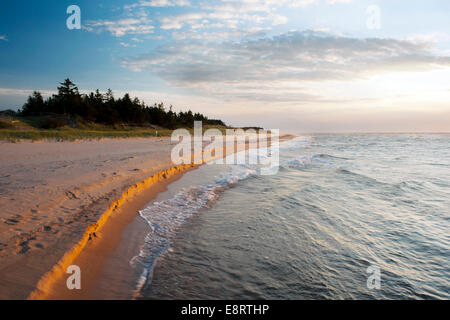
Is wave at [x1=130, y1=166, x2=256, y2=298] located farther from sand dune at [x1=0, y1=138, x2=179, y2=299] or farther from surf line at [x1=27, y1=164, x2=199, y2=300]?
sand dune at [x1=0, y1=138, x2=179, y2=299]

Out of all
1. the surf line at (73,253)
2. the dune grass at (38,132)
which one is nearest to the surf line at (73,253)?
the surf line at (73,253)

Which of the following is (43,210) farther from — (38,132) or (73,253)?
(38,132)

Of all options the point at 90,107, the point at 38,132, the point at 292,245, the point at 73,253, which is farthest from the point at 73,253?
the point at 90,107

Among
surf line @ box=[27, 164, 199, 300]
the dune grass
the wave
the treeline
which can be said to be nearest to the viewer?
surf line @ box=[27, 164, 199, 300]

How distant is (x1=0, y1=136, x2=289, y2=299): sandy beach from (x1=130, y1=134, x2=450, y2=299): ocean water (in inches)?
22.7

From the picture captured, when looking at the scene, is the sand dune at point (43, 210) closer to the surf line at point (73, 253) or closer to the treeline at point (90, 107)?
the surf line at point (73, 253)

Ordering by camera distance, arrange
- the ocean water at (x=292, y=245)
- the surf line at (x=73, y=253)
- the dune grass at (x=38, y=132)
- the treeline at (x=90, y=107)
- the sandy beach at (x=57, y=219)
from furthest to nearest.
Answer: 1. the treeline at (x=90, y=107)
2. the dune grass at (x=38, y=132)
3. the ocean water at (x=292, y=245)
4. the sandy beach at (x=57, y=219)
5. the surf line at (x=73, y=253)

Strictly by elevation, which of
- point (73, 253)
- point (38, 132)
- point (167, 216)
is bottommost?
point (167, 216)

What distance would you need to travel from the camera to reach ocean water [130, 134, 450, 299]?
3.17m

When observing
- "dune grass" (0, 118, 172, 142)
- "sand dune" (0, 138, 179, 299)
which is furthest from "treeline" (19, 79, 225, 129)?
"sand dune" (0, 138, 179, 299)

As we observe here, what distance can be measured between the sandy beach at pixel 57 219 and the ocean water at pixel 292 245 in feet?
1.89

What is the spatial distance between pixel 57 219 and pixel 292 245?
3.99 meters

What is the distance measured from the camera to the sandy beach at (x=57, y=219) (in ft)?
8.77

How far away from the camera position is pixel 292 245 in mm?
4305
